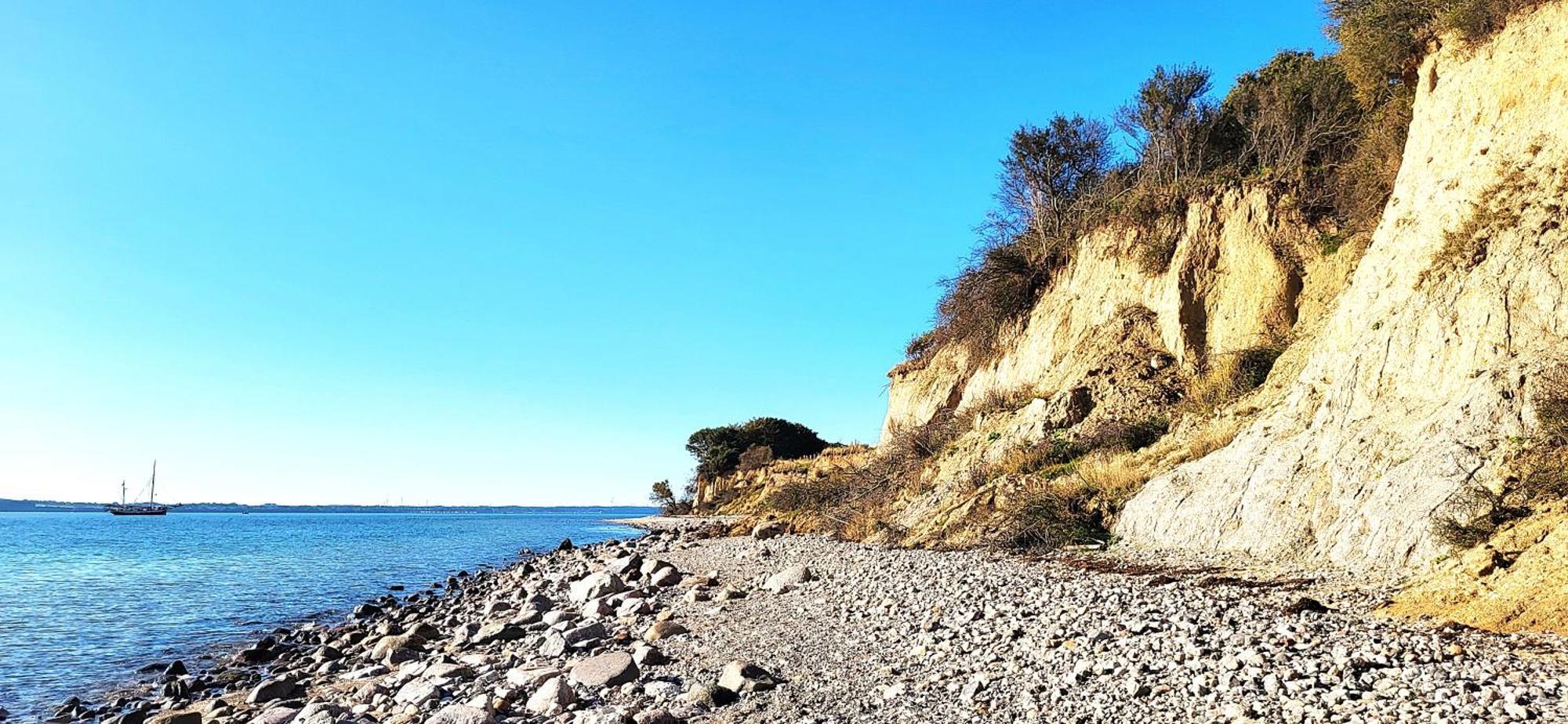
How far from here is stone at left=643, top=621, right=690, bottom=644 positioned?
411 inches

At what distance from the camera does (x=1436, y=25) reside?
14750mm

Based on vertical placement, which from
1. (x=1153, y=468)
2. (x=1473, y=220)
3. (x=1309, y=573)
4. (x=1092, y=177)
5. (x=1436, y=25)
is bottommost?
(x=1309, y=573)

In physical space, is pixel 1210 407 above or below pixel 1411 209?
below

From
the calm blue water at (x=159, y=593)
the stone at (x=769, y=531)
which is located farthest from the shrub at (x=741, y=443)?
the stone at (x=769, y=531)

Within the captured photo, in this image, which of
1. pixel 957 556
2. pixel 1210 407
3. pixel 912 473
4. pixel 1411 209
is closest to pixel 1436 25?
pixel 1411 209

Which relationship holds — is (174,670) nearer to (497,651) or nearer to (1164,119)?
(497,651)

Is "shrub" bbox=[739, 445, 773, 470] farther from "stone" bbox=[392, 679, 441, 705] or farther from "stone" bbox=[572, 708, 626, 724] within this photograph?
"stone" bbox=[572, 708, 626, 724]

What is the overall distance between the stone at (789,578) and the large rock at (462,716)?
628 cm

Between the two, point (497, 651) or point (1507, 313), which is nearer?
point (1507, 313)

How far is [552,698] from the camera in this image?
781 centimetres

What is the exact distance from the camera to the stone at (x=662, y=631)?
411 inches

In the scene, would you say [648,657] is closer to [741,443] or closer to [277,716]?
[277,716]

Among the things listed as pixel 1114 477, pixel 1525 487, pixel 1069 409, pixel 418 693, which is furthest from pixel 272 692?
pixel 1069 409

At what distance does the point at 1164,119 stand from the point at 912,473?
12776 millimetres
